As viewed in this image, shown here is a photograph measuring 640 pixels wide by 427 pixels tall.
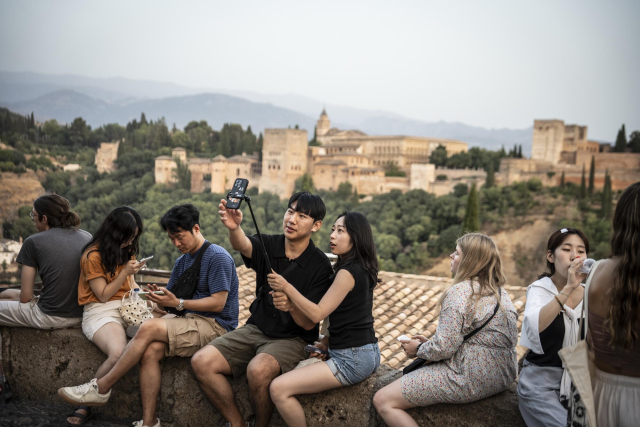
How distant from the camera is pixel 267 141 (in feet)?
175

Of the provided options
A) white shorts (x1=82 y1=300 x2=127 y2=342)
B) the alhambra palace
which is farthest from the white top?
the alhambra palace

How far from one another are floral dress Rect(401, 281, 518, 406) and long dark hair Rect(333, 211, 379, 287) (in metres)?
0.42

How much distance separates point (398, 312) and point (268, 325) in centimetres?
445

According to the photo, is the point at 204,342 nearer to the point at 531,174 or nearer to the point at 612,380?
the point at 612,380

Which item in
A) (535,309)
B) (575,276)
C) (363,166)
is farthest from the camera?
(363,166)

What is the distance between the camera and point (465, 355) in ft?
7.43

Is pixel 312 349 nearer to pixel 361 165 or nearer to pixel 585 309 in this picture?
pixel 585 309

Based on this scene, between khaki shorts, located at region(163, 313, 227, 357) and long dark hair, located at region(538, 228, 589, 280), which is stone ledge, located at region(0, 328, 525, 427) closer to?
khaki shorts, located at region(163, 313, 227, 357)

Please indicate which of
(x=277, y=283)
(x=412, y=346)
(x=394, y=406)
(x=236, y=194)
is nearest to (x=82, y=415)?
(x=277, y=283)

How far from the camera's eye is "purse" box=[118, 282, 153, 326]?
9.70 ft

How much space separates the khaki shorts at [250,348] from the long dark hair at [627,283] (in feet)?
4.55

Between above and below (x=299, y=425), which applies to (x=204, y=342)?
above

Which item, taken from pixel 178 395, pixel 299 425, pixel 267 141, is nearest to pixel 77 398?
pixel 178 395

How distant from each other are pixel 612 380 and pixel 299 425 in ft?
4.18
